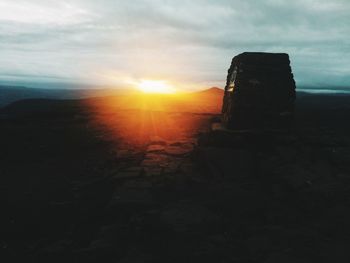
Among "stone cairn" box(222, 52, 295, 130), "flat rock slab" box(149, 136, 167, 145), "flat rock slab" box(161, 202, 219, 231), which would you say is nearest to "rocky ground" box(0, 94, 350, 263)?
"flat rock slab" box(161, 202, 219, 231)

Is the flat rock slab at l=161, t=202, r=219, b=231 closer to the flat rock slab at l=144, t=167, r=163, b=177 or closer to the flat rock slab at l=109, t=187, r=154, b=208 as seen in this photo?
the flat rock slab at l=109, t=187, r=154, b=208

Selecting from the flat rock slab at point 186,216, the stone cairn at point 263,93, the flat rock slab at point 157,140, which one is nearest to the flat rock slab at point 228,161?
the stone cairn at point 263,93

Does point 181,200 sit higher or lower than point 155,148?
lower

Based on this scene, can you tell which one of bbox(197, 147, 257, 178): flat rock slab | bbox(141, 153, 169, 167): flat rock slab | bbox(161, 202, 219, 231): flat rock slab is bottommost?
bbox(161, 202, 219, 231): flat rock slab

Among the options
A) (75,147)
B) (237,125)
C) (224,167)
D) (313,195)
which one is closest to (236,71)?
(237,125)

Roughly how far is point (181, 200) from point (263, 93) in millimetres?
3810

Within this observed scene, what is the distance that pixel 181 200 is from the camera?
693 centimetres

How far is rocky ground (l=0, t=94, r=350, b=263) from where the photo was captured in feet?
16.4

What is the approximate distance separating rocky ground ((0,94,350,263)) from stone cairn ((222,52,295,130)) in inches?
18.1

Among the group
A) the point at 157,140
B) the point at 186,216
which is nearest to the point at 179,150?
the point at 157,140

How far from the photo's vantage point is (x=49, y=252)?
201 inches

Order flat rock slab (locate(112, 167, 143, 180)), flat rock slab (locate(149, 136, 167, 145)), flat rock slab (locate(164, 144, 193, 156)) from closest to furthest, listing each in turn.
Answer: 1. flat rock slab (locate(112, 167, 143, 180))
2. flat rock slab (locate(164, 144, 193, 156))
3. flat rock slab (locate(149, 136, 167, 145))

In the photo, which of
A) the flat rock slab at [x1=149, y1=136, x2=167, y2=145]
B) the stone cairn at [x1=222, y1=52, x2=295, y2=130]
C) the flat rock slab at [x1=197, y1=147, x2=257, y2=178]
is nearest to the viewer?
the flat rock slab at [x1=197, y1=147, x2=257, y2=178]

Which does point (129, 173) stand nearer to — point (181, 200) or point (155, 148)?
point (181, 200)
